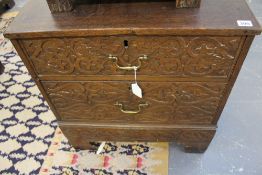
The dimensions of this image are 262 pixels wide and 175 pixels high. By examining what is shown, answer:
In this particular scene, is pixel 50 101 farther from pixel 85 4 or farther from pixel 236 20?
pixel 236 20

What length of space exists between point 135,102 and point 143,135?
9.0 inches

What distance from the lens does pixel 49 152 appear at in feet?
4.03

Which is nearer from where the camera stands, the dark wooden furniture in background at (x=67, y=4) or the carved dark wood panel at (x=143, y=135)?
the dark wooden furniture in background at (x=67, y=4)

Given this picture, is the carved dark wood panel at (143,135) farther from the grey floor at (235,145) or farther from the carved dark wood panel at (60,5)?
the carved dark wood panel at (60,5)

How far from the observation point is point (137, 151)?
1.20 meters

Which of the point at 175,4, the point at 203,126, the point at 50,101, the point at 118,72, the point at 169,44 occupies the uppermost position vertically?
the point at 175,4

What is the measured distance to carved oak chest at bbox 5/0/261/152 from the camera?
681 millimetres

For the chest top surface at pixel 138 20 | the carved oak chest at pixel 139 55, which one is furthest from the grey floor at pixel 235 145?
the chest top surface at pixel 138 20

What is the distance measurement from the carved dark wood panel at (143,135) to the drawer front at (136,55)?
0.33 metres

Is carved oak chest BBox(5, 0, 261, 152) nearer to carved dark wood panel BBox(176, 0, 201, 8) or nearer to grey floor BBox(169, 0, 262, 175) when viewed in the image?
carved dark wood panel BBox(176, 0, 201, 8)

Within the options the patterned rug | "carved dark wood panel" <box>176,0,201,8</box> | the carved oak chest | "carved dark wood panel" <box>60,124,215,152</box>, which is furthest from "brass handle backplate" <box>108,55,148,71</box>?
the patterned rug

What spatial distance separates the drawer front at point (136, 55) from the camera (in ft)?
2.31

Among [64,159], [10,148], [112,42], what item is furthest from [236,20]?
[10,148]

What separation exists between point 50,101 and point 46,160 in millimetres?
431
